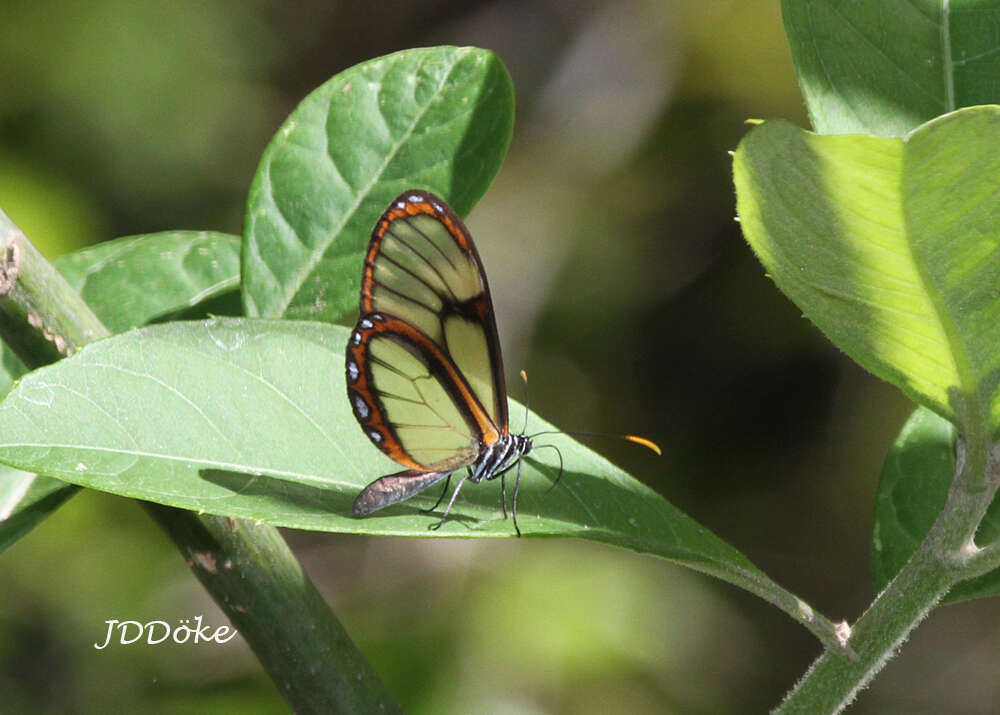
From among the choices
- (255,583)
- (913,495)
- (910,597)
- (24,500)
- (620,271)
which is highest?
(24,500)

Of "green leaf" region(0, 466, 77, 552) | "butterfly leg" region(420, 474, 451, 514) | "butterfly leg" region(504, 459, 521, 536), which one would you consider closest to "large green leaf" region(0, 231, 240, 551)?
"green leaf" region(0, 466, 77, 552)

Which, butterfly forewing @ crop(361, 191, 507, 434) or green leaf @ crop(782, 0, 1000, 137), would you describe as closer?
green leaf @ crop(782, 0, 1000, 137)

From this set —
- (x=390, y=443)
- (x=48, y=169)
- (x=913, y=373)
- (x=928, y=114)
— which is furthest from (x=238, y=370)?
(x=48, y=169)

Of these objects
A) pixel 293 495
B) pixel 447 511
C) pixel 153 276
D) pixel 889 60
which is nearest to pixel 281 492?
pixel 293 495

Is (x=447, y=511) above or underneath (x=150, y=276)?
underneath

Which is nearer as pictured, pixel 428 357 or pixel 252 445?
pixel 252 445

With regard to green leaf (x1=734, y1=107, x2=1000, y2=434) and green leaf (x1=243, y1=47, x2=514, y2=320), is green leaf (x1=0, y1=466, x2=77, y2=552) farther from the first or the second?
green leaf (x1=734, y1=107, x2=1000, y2=434)

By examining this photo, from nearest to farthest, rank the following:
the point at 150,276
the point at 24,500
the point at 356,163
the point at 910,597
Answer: the point at 910,597 < the point at 24,500 < the point at 356,163 < the point at 150,276

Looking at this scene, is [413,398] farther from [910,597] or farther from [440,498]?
[910,597]
